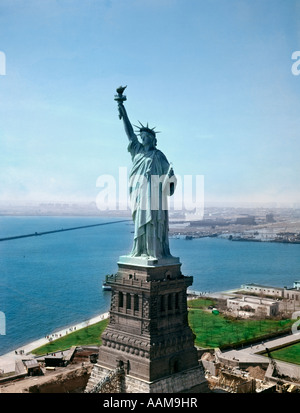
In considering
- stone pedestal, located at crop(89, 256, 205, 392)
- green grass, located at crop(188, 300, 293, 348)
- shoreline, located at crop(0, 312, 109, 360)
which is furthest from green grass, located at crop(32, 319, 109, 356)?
stone pedestal, located at crop(89, 256, 205, 392)

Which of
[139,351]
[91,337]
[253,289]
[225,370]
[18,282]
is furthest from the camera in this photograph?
[18,282]

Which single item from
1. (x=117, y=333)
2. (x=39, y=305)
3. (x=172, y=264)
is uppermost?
(x=172, y=264)

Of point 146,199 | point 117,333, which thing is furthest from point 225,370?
point 146,199

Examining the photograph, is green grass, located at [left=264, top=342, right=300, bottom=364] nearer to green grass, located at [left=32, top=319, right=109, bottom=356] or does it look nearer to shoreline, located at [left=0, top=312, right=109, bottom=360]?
green grass, located at [left=32, top=319, right=109, bottom=356]

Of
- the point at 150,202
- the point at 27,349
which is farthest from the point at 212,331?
the point at 150,202

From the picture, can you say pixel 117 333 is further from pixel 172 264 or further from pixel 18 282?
pixel 18 282
